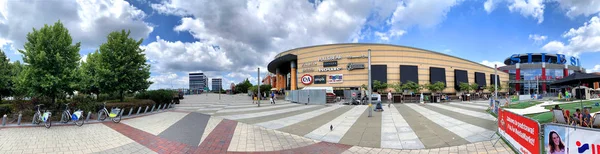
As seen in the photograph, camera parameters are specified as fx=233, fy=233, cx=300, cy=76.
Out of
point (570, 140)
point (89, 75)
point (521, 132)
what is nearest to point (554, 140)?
point (570, 140)

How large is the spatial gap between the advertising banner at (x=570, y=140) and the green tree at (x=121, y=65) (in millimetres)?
19047

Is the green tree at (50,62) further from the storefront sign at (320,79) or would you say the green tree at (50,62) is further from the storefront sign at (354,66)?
the storefront sign at (354,66)

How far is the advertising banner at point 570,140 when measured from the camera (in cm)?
380

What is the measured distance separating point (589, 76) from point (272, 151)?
1659 centimetres

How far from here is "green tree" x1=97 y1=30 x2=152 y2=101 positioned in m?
14.8

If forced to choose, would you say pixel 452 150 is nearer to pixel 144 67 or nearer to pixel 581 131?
pixel 581 131

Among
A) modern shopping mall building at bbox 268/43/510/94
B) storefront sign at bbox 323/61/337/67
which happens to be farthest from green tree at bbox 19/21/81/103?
storefront sign at bbox 323/61/337/67

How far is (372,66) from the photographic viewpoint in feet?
119

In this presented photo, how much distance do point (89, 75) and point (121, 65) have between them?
2.37 m

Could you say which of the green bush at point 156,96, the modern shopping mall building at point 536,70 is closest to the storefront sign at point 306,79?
the green bush at point 156,96

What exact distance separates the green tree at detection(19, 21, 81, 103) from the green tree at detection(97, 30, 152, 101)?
89.2 inches

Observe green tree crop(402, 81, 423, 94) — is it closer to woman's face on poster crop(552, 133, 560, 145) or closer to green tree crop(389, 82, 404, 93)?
green tree crop(389, 82, 404, 93)

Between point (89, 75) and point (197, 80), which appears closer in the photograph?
point (89, 75)

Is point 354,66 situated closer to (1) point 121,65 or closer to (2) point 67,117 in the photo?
(1) point 121,65
